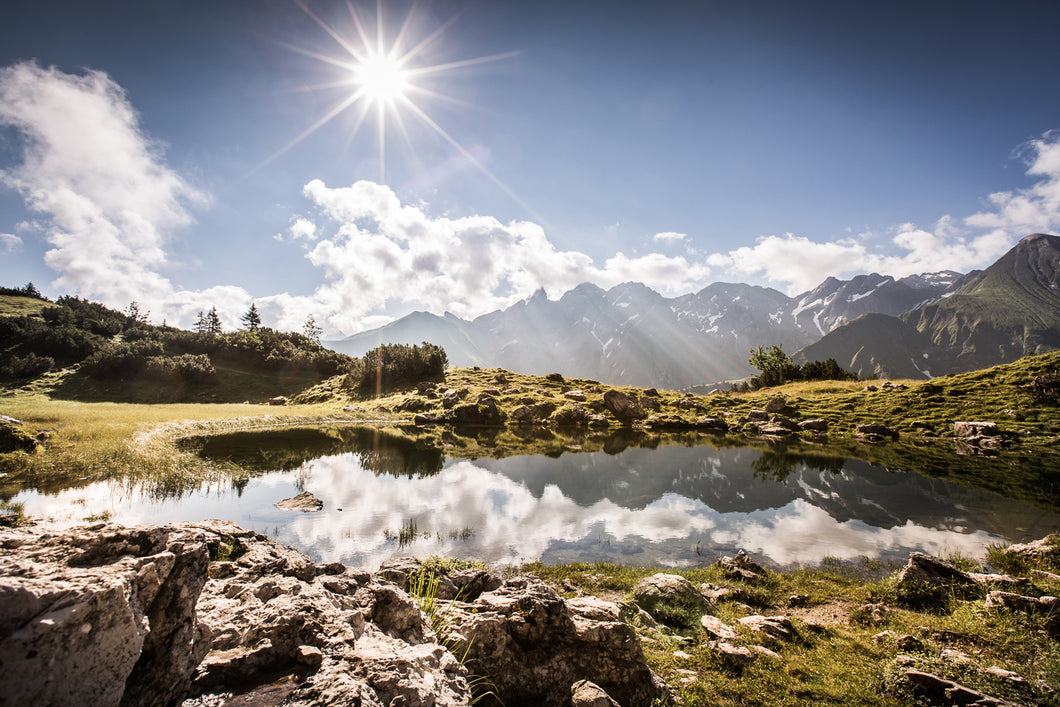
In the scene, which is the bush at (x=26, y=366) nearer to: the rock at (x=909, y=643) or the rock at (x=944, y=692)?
the rock at (x=944, y=692)

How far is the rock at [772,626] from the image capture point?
10.9m

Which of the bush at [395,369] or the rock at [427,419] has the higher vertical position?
the bush at [395,369]

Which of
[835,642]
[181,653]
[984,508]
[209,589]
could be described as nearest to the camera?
[181,653]

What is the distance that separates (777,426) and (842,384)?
38.5 meters

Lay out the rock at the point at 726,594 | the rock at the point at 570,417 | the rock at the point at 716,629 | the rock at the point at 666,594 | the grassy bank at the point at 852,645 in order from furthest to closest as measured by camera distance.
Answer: the rock at the point at 570,417
the rock at the point at 726,594
the rock at the point at 666,594
the rock at the point at 716,629
the grassy bank at the point at 852,645

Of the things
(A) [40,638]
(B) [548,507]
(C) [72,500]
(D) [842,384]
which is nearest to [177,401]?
(C) [72,500]

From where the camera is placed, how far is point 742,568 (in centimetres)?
1627

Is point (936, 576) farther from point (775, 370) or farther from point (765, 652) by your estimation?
point (775, 370)

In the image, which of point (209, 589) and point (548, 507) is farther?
point (548, 507)

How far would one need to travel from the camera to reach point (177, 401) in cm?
7988

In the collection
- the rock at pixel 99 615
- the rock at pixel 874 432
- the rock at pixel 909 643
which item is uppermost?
the rock at pixel 99 615

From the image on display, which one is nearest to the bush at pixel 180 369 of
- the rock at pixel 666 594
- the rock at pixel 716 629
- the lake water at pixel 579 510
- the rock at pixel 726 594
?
the lake water at pixel 579 510

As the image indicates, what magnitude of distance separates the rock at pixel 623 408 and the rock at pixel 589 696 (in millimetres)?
67360

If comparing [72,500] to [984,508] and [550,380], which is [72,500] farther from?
[550,380]
